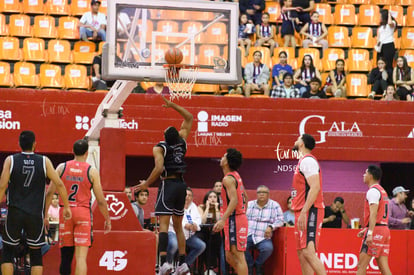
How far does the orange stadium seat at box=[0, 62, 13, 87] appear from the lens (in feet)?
62.7

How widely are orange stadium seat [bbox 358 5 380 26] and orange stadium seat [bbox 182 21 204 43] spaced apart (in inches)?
407

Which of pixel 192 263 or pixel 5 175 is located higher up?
pixel 5 175

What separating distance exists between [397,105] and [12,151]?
8428mm

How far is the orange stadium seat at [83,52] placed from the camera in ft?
66.1

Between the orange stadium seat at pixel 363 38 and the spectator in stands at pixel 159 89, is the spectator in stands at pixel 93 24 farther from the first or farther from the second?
the orange stadium seat at pixel 363 38

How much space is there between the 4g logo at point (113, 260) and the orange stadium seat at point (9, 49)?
339 inches

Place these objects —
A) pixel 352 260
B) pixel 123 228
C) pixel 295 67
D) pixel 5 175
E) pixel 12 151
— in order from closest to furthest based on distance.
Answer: pixel 5 175
pixel 123 228
pixel 352 260
pixel 12 151
pixel 295 67

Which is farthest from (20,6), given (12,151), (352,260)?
(352,260)

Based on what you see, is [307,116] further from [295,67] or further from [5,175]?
[5,175]

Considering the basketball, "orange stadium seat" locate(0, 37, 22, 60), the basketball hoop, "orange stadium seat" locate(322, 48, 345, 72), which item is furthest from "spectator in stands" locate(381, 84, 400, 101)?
"orange stadium seat" locate(0, 37, 22, 60)

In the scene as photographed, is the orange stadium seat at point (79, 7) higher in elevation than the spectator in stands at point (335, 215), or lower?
higher

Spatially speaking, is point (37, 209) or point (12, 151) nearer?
point (37, 209)

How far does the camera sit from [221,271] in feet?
53.2

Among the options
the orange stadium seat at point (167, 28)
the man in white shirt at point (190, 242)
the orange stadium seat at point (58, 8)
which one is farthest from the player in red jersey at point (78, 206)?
the orange stadium seat at point (58, 8)
